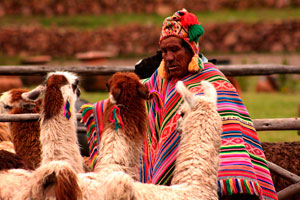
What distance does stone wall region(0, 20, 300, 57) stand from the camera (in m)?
22.6

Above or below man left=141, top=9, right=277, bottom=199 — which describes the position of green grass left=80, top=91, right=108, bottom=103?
below

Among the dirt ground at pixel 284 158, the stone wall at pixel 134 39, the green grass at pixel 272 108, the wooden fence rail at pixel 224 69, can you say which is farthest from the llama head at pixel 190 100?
the stone wall at pixel 134 39

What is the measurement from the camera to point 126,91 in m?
3.39

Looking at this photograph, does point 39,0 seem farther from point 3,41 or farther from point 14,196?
point 14,196

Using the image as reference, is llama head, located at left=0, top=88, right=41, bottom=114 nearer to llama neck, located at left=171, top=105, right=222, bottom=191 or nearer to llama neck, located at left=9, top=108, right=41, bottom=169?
llama neck, located at left=9, top=108, right=41, bottom=169

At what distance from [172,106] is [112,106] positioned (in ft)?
1.45

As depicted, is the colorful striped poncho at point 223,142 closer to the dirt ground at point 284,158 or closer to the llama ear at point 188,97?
the llama ear at point 188,97

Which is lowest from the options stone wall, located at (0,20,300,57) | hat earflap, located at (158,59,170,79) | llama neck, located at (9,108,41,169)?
stone wall, located at (0,20,300,57)

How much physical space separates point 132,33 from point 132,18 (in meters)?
3.22

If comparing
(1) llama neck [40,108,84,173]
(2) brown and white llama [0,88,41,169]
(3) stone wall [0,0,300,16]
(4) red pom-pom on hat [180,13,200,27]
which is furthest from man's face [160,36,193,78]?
(3) stone wall [0,0,300,16]

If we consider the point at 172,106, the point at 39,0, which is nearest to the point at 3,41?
the point at 39,0

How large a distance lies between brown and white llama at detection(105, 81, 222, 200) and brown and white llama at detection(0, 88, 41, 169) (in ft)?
5.01

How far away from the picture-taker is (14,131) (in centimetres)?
454

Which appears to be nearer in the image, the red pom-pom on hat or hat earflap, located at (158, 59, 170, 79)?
the red pom-pom on hat
